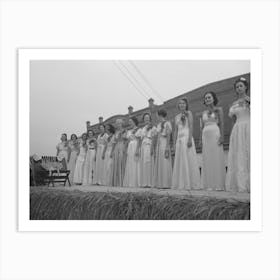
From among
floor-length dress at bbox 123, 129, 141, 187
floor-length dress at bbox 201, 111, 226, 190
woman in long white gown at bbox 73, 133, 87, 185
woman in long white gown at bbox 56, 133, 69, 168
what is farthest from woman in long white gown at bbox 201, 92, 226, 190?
woman in long white gown at bbox 56, 133, 69, 168

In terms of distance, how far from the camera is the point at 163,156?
3988mm

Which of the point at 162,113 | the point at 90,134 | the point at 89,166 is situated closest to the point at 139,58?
the point at 162,113

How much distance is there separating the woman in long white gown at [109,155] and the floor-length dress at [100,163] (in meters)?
0.03

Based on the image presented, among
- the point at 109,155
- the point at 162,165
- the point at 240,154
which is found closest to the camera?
the point at 240,154

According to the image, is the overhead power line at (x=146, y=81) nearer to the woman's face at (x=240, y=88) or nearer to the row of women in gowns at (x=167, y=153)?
the row of women in gowns at (x=167, y=153)

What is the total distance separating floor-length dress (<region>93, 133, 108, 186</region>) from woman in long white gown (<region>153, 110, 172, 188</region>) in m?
0.42

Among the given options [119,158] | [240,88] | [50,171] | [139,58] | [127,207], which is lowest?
[127,207]

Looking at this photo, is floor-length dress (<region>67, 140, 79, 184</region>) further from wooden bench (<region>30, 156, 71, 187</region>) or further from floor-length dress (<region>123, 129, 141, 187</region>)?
floor-length dress (<region>123, 129, 141, 187</region>)

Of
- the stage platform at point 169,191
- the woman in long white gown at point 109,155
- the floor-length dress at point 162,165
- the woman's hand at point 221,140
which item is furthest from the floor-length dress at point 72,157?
the woman's hand at point 221,140

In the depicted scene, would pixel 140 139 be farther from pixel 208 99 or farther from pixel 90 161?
pixel 208 99

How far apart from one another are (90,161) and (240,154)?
46.8 inches

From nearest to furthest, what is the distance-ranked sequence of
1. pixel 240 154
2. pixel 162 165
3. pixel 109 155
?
A: pixel 240 154 < pixel 162 165 < pixel 109 155
